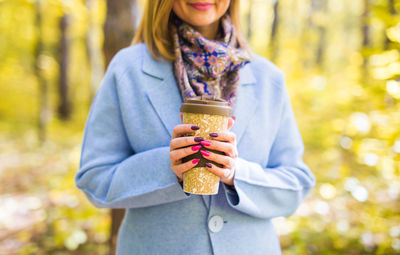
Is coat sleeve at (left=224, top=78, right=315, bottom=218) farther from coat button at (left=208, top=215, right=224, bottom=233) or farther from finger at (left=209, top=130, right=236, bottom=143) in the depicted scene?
finger at (left=209, top=130, right=236, bottom=143)

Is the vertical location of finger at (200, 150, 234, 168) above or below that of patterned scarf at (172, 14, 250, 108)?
below

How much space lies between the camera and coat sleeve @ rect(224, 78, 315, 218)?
1.34m

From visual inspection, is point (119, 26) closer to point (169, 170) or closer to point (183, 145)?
point (169, 170)

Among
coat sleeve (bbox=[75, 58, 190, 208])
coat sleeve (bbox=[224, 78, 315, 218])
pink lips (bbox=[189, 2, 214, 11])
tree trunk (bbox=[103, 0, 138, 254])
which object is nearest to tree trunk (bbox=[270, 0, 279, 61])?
tree trunk (bbox=[103, 0, 138, 254])

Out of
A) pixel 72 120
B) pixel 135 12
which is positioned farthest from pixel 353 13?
pixel 135 12

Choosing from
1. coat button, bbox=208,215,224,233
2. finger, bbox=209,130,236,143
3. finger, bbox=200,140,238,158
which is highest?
finger, bbox=209,130,236,143

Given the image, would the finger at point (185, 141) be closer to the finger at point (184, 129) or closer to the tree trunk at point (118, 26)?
the finger at point (184, 129)

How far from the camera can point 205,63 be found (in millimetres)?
1467

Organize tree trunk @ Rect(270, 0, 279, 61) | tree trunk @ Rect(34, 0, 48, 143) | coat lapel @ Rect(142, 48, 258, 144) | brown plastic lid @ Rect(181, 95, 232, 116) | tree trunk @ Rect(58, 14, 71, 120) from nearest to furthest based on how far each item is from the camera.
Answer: brown plastic lid @ Rect(181, 95, 232, 116) → coat lapel @ Rect(142, 48, 258, 144) → tree trunk @ Rect(34, 0, 48, 143) → tree trunk @ Rect(270, 0, 279, 61) → tree trunk @ Rect(58, 14, 71, 120)

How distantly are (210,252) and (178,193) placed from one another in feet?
0.96

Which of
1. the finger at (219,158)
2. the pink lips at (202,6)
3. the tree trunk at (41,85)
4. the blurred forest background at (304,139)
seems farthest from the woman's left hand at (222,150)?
the tree trunk at (41,85)

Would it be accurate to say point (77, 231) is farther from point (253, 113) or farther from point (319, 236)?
point (253, 113)

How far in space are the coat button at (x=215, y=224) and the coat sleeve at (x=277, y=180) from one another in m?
0.10

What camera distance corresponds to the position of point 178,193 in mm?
1305
